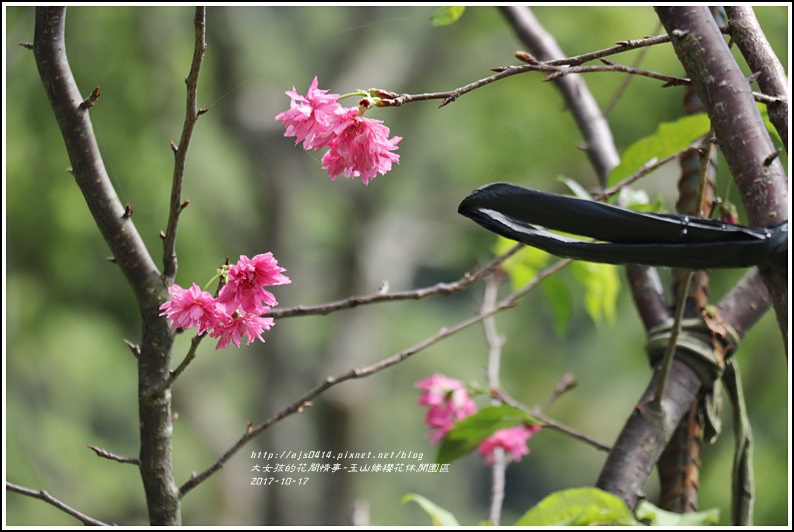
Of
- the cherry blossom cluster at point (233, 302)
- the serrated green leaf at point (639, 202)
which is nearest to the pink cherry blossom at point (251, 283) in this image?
the cherry blossom cluster at point (233, 302)

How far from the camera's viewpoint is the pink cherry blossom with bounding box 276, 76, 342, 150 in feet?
0.95

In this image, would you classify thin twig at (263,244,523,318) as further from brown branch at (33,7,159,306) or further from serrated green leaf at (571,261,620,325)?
serrated green leaf at (571,261,620,325)

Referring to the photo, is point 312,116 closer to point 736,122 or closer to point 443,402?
point 736,122

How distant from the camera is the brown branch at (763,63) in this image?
30 cm

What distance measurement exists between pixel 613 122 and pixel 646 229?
1.74 metres

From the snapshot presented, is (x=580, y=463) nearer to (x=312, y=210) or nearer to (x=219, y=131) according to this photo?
(x=312, y=210)

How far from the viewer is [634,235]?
9.8 inches

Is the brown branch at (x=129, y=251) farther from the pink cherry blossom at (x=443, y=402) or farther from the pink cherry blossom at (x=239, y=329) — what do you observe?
the pink cherry blossom at (x=443, y=402)

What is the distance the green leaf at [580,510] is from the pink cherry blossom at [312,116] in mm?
256

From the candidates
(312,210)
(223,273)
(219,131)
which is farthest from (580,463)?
(223,273)

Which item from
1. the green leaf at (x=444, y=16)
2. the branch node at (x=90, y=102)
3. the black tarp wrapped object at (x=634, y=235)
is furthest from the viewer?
the green leaf at (x=444, y=16)

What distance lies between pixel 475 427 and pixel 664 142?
24cm

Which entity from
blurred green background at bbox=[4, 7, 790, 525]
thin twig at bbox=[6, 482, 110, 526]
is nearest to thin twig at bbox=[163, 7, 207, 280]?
thin twig at bbox=[6, 482, 110, 526]

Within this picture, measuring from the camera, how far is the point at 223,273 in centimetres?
32
